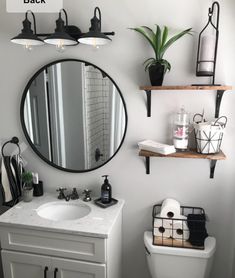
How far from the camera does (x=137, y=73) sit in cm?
159

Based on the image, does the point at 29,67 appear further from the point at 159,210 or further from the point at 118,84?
the point at 159,210

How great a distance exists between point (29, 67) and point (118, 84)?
624 millimetres

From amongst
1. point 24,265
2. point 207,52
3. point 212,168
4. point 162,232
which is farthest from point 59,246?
point 207,52

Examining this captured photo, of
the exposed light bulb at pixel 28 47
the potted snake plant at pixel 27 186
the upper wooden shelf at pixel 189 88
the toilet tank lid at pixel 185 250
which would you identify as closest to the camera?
the upper wooden shelf at pixel 189 88

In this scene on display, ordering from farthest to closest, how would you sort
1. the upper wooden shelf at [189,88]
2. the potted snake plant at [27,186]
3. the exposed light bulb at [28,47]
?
the potted snake plant at [27,186] < the exposed light bulb at [28,47] < the upper wooden shelf at [189,88]

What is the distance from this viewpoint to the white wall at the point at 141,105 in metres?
1.50

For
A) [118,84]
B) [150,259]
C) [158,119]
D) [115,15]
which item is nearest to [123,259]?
[150,259]

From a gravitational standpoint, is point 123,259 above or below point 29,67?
below

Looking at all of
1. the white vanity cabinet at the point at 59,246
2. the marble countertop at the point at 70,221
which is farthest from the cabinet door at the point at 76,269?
the marble countertop at the point at 70,221

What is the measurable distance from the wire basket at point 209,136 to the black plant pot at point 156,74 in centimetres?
33

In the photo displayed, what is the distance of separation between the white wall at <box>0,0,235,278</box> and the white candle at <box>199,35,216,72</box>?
0.31 ft

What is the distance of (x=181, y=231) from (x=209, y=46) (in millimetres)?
1098

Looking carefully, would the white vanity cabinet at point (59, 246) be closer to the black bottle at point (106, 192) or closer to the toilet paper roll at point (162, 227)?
the black bottle at point (106, 192)

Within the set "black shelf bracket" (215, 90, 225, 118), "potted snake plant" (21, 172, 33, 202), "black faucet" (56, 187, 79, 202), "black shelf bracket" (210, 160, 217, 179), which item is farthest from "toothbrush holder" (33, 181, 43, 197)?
"black shelf bracket" (215, 90, 225, 118)
